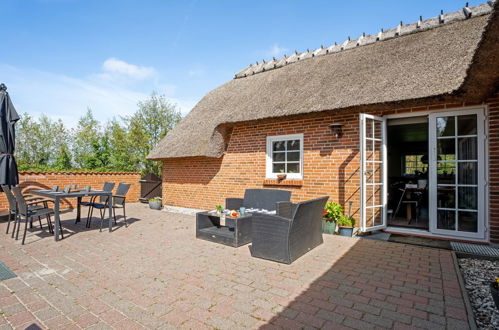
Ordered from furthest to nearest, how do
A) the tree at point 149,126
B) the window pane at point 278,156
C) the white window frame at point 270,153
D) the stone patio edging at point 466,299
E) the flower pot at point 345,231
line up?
the tree at point 149,126 < the window pane at point 278,156 < the white window frame at point 270,153 < the flower pot at point 345,231 < the stone patio edging at point 466,299

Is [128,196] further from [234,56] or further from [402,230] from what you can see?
[402,230]

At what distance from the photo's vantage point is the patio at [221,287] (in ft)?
7.65

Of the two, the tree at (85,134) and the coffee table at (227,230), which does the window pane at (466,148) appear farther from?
the tree at (85,134)

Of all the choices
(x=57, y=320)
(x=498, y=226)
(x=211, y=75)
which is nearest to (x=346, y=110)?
(x=498, y=226)

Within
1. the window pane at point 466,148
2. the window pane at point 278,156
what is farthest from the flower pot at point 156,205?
the window pane at point 466,148

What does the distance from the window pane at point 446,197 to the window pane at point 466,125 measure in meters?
1.02

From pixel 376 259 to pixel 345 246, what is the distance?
0.69 metres

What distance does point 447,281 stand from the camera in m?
3.14

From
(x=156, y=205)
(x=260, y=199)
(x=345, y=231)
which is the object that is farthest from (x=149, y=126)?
(x=345, y=231)

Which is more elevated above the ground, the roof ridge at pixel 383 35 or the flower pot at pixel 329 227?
the roof ridge at pixel 383 35

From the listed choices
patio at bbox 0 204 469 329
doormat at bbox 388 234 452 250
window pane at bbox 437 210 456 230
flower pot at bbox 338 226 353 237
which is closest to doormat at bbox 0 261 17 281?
patio at bbox 0 204 469 329

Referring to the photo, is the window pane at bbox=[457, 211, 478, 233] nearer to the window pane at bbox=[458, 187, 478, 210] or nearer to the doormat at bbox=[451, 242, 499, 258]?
the window pane at bbox=[458, 187, 478, 210]

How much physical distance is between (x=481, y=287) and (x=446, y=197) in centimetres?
217

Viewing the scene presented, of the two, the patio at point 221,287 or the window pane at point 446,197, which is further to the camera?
the window pane at point 446,197
